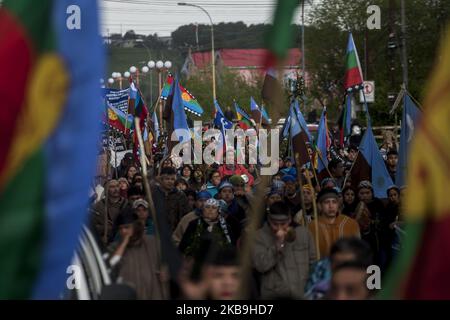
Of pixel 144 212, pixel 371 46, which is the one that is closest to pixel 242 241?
pixel 144 212

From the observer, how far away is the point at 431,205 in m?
4.59

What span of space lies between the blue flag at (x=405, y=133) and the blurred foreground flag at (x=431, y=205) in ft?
29.9

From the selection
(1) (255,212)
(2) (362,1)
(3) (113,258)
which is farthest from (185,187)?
(2) (362,1)

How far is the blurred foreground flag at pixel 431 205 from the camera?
458cm

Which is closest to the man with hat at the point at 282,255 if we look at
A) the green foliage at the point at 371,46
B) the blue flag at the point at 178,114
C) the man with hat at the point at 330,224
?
the man with hat at the point at 330,224

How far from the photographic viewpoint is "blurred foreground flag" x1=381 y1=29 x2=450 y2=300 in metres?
4.58

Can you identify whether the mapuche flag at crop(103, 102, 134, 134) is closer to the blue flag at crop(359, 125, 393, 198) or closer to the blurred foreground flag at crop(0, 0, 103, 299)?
the blue flag at crop(359, 125, 393, 198)

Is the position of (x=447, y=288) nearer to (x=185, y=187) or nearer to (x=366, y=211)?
(x=366, y=211)

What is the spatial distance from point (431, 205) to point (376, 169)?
1108 cm

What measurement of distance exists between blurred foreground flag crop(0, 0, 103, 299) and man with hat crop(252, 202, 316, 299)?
4.10 meters

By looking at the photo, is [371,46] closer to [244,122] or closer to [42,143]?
[244,122]

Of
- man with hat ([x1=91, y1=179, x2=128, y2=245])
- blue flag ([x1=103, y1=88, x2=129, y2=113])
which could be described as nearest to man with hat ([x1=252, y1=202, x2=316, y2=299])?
man with hat ([x1=91, y1=179, x2=128, y2=245])

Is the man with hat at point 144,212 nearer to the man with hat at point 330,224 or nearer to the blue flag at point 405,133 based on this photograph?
the man with hat at point 330,224
